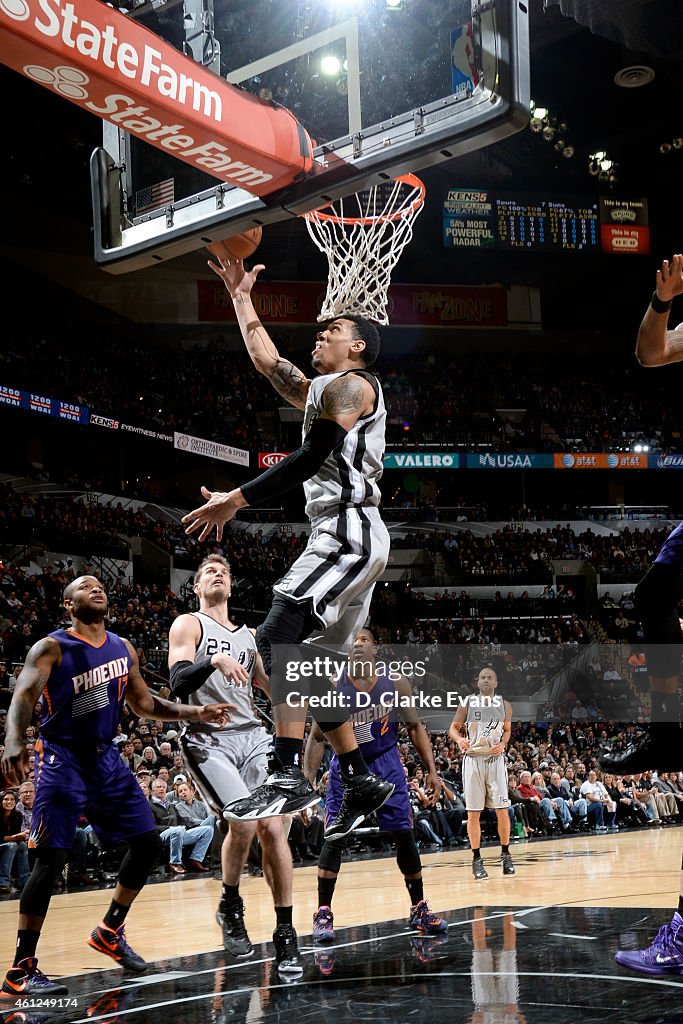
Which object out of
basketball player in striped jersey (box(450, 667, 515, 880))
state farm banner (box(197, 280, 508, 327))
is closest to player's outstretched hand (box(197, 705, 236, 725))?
basketball player in striped jersey (box(450, 667, 515, 880))

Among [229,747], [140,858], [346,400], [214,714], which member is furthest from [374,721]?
[346,400]

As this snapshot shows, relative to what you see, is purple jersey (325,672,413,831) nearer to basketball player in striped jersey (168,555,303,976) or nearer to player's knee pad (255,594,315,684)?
basketball player in striped jersey (168,555,303,976)

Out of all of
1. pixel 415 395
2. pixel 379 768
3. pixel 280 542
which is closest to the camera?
pixel 379 768

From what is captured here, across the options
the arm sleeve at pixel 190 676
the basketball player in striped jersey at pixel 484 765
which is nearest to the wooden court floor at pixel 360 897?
the basketball player in striped jersey at pixel 484 765

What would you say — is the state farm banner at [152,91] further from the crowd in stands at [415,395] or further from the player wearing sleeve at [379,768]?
the crowd in stands at [415,395]

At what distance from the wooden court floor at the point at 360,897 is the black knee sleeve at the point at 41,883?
0.99m

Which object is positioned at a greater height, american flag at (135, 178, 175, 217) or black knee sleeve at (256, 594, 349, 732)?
american flag at (135, 178, 175, 217)

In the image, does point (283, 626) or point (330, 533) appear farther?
point (330, 533)

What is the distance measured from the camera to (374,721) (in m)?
6.98

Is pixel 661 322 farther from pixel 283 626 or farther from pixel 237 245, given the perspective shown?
pixel 237 245

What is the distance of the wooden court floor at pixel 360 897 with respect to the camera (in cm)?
673

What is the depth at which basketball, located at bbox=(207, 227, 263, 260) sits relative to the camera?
5.20m

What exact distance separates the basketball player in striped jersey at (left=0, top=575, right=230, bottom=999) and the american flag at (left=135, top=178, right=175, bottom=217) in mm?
2048

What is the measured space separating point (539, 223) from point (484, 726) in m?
17.8
